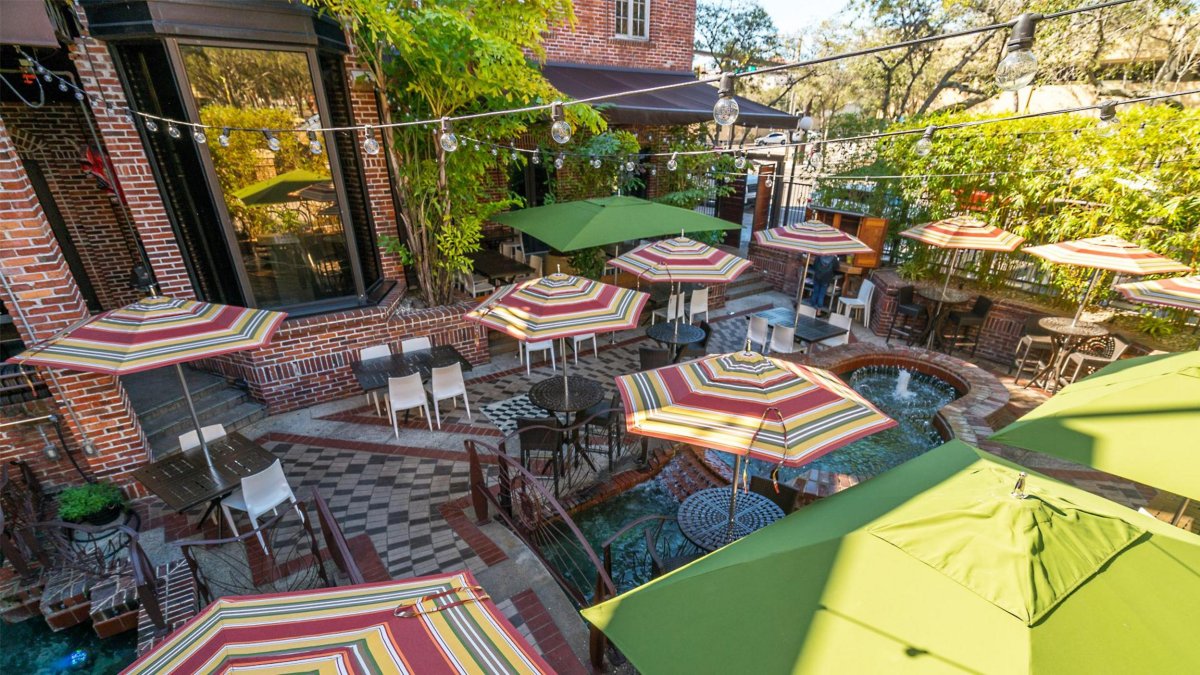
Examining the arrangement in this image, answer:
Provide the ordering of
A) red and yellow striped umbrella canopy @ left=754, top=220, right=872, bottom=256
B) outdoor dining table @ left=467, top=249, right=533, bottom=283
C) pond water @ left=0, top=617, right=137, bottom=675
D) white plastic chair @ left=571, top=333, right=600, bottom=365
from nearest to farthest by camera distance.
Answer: pond water @ left=0, top=617, right=137, bottom=675 < red and yellow striped umbrella canopy @ left=754, top=220, right=872, bottom=256 < white plastic chair @ left=571, top=333, right=600, bottom=365 < outdoor dining table @ left=467, top=249, right=533, bottom=283

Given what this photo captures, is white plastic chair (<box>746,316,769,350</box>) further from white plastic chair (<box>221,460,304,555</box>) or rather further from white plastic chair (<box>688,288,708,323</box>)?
white plastic chair (<box>221,460,304,555</box>)

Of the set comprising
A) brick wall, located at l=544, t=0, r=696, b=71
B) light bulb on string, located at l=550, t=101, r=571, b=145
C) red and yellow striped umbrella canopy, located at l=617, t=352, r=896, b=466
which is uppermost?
brick wall, located at l=544, t=0, r=696, b=71

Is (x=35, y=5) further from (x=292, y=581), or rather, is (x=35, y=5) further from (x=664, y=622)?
(x=664, y=622)

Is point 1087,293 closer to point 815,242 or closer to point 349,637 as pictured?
point 815,242

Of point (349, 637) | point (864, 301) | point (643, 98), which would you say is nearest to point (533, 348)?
point (349, 637)

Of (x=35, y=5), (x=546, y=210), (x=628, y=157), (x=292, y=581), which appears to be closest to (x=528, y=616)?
(x=292, y=581)

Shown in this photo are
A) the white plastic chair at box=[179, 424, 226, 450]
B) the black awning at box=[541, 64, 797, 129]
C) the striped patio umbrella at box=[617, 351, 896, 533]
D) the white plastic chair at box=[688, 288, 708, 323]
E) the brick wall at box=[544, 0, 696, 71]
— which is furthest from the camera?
the brick wall at box=[544, 0, 696, 71]

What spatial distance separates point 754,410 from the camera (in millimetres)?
3885

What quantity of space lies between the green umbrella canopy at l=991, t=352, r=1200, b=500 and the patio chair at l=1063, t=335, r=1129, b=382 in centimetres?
412

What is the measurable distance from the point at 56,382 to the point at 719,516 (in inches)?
257

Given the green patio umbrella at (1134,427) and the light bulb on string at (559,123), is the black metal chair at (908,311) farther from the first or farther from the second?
the light bulb on string at (559,123)

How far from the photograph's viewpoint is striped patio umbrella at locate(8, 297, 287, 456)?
4250 millimetres

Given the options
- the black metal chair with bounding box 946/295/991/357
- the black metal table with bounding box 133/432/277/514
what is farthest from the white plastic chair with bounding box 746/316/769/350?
the black metal table with bounding box 133/432/277/514

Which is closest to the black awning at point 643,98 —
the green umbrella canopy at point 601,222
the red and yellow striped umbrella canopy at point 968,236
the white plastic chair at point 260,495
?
the green umbrella canopy at point 601,222
